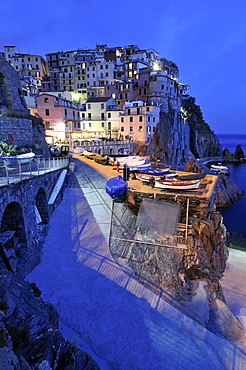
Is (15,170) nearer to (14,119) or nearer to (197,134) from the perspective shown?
(14,119)

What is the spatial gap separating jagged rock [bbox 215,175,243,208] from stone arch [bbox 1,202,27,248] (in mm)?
28991

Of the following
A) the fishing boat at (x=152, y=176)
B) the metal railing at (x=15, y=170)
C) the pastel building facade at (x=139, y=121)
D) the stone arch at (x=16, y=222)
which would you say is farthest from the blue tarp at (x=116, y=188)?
the pastel building facade at (x=139, y=121)

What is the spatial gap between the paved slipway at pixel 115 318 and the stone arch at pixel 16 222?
1610mm

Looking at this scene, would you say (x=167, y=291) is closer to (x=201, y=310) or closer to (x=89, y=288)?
(x=201, y=310)

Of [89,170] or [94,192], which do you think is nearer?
[94,192]

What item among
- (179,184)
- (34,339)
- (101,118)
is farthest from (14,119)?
(101,118)

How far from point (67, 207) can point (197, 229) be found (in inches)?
396

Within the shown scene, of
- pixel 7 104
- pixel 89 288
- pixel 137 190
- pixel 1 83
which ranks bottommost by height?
pixel 89 288

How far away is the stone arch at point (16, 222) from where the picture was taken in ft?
35.4

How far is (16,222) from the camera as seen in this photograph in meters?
11.0

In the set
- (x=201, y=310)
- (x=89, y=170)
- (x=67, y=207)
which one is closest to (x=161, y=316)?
(x=201, y=310)

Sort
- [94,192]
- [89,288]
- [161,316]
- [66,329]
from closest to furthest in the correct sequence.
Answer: [66,329] < [161,316] < [89,288] < [94,192]

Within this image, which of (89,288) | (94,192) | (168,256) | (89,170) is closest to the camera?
(89,288)

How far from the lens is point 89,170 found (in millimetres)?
27484
